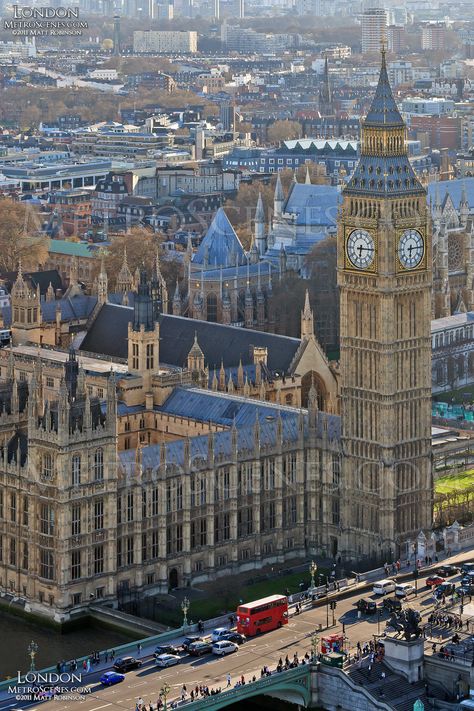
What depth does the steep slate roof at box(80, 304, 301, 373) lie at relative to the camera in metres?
147

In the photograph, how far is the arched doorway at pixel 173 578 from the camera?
391ft

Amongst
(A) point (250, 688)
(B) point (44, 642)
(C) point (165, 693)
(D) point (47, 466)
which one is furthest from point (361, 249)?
(C) point (165, 693)

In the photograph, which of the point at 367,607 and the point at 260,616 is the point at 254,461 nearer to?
the point at 367,607

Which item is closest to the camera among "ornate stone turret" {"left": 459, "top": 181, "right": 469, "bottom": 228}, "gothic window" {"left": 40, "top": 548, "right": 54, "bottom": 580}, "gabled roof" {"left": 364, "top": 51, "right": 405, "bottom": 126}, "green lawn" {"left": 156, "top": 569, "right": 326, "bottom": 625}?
"green lawn" {"left": 156, "top": 569, "right": 326, "bottom": 625}

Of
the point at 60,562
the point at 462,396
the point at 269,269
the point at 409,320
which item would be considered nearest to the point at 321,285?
the point at 269,269

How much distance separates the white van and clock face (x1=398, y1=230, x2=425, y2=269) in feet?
55.6

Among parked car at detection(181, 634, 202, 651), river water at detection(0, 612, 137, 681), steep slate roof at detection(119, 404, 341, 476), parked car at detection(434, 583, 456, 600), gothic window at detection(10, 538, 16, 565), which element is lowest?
river water at detection(0, 612, 137, 681)

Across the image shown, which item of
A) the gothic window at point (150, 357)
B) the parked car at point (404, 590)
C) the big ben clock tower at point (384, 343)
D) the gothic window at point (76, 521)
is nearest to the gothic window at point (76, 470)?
the gothic window at point (76, 521)

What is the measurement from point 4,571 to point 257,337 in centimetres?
3509

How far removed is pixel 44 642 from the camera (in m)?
112

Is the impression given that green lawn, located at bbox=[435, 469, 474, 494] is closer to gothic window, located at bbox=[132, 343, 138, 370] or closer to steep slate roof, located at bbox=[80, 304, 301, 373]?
steep slate roof, located at bbox=[80, 304, 301, 373]

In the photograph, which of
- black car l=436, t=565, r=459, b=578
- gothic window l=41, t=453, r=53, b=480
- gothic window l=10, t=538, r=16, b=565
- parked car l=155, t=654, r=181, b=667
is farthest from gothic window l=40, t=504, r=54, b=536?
black car l=436, t=565, r=459, b=578

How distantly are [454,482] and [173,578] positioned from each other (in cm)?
2397

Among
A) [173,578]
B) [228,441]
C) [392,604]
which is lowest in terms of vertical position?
[173,578]
